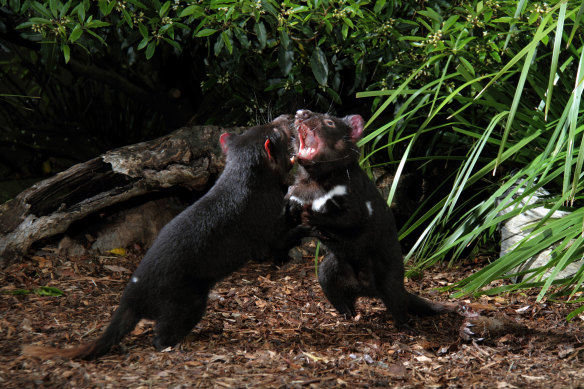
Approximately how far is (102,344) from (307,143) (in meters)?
1.24

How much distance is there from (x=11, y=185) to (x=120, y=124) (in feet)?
3.14

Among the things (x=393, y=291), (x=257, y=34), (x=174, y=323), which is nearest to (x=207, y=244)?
(x=174, y=323)

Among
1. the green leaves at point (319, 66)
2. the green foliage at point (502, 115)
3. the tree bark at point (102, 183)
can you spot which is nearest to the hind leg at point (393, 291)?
the green foliage at point (502, 115)

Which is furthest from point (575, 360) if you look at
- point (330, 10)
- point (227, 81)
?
point (227, 81)

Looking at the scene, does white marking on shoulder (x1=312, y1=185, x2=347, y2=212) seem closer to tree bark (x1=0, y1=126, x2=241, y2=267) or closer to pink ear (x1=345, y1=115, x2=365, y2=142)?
pink ear (x1=345, y1=115, x2=365, y2=142)

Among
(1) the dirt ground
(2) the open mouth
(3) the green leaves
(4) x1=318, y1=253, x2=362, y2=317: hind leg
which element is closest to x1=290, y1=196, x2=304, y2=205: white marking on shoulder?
(2) the open mouth

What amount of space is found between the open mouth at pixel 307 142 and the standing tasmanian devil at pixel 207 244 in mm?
67

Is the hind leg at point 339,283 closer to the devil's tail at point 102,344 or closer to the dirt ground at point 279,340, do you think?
the dirt ground at point 279,340

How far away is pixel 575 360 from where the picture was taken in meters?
2.53

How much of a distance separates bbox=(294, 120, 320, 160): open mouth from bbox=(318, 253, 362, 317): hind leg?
505 mm

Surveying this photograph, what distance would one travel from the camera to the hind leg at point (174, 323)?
253 centimetres

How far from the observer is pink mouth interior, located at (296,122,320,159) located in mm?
2887

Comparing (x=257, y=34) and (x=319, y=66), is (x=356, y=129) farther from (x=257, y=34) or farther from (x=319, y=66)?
(x=257, y=34)

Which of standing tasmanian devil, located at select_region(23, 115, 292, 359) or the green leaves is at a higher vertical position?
the green leaves
